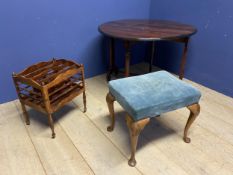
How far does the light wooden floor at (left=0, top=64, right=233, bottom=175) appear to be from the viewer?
118cm

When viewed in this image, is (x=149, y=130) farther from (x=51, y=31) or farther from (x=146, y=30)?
(x=51, y=31)

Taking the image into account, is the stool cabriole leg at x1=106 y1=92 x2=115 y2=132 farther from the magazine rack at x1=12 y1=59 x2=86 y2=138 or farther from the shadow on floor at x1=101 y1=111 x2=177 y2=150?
the magazine rack at x1=12 y1=59 x2=86 y2=138

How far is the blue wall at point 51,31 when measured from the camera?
5.16ft

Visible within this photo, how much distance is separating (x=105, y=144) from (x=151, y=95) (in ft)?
1.64

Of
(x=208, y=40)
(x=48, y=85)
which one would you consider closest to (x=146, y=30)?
(x=208, y=40)

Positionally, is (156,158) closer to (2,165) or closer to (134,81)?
(134,81)

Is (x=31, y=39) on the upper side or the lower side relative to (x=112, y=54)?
upper

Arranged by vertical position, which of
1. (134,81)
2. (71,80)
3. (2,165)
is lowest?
(2,165)

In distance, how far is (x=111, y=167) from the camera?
118 cm

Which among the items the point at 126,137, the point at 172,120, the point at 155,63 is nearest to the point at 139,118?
the point at 126,137

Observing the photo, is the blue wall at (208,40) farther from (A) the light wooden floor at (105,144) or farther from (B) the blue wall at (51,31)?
(B) the blue wall at (51,31)

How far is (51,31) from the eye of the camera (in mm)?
1756

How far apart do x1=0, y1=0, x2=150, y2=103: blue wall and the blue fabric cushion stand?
0.88m

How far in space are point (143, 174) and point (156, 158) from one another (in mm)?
147
